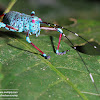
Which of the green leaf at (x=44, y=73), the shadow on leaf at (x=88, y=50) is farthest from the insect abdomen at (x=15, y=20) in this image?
the shadow on leaf at (x=88, y=50)

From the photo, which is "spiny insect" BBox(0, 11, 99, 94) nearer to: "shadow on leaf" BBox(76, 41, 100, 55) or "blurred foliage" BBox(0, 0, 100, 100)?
"blurred foliage" BBox(0, 0, 100, 100)

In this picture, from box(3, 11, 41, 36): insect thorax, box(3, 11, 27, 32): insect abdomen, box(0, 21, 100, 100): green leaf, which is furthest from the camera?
box(3, 11, 27, 32): insect abdomen

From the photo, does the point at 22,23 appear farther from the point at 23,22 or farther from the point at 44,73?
the point at 44,73

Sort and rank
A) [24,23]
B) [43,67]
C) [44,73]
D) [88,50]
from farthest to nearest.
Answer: [88,50] < [24,23] < [43,67] < [44,73]

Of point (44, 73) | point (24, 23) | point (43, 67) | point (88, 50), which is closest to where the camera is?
point (44, 73)

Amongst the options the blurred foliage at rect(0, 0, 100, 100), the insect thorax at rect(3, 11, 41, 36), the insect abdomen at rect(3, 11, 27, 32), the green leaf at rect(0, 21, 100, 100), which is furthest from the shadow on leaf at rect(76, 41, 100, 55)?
the insect abdomen at rect(3, 11, 27, 32)

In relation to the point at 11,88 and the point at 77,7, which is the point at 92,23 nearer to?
the point at 77,7

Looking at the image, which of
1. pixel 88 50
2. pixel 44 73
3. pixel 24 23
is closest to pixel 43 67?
pixel 44 73

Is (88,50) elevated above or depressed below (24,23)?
below

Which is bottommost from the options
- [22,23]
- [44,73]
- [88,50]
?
[88,50]

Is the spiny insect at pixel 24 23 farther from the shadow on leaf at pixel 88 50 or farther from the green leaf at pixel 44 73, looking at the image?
the shadow on leaf at pixel 88 50

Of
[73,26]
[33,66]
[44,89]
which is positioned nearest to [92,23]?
[73,26]
